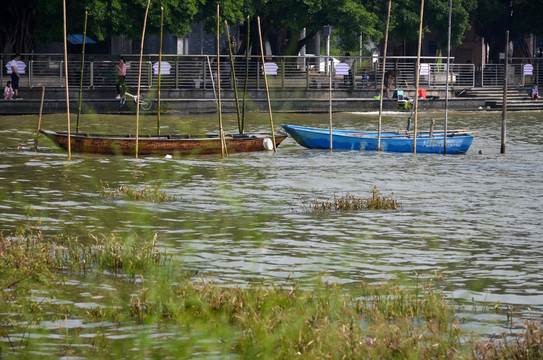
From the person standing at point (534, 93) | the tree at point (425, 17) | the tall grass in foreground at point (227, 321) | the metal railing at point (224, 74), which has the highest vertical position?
the tree at point (425, 17)

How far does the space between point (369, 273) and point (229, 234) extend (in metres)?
3.32

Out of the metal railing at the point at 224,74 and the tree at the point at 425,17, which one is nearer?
the metal railing at the point at 224,74

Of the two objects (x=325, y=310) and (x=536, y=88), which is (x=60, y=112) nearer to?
(x=536, y=88)

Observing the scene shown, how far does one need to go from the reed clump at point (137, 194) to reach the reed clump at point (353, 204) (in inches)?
109

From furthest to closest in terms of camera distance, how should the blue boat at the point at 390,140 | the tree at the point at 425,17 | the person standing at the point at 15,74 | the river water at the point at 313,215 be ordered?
1. the tree at the point at 425,17
2. the person standing at the point at 15,74
3. the blue boat at the point at 390,140
4. the river water at the point at 313,215

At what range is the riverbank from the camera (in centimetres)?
3985

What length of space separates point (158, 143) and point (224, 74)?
18871 millimetres

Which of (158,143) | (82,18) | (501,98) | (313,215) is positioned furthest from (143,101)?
(313,215)

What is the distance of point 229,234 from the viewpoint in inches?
578

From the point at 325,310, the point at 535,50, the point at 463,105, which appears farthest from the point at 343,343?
the point at 535,50

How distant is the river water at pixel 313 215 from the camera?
12180mm

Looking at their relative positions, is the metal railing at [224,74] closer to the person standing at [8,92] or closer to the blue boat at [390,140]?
the person standing at [8,92]

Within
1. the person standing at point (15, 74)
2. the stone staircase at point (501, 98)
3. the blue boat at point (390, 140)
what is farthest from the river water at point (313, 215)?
the stone staircase at point (501, 98)

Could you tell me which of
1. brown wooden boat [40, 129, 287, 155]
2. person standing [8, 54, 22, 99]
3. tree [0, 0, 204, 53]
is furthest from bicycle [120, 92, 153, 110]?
brown wooden boat [40, 129, 287, 155]
